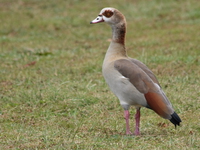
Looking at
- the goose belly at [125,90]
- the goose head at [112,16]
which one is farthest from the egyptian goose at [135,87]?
the goose head at [112,16]

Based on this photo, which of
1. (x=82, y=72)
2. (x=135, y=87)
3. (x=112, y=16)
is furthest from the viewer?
(x=82, y=72)

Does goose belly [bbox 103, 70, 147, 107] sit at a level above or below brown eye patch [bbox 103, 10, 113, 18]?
below

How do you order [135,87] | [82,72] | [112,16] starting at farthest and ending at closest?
[82,72], [112,16], [135,87]

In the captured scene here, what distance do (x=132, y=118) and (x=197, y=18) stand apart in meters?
7.43

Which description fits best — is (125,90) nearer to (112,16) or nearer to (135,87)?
(135,87)

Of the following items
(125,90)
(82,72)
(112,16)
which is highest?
(112,16)

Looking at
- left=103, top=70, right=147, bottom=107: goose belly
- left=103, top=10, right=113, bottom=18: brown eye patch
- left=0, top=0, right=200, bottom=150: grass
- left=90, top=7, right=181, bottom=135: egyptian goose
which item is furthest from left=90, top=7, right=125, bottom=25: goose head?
left=0, top=0, right=200, bottom=150: grass

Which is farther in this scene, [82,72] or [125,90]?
[82,72]

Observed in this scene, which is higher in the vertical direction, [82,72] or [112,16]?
[112,16]

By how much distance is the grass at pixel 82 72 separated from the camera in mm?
5168

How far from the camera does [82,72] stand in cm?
842

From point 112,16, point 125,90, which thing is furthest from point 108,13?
point 125,90

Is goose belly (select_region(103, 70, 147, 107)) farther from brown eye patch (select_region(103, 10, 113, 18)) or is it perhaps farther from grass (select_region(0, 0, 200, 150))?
brown eye patch (select_region(103, 10, 113, 18))

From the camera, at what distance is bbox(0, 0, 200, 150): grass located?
517 cm
